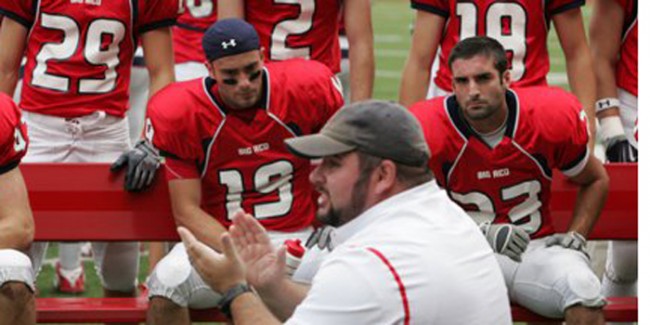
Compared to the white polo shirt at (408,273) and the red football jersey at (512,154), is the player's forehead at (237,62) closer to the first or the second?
the red football jersey at (512,154)

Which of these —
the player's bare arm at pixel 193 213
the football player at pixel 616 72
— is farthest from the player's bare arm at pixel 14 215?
the football player at pixel 616 72

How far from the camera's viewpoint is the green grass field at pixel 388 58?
24.9ft

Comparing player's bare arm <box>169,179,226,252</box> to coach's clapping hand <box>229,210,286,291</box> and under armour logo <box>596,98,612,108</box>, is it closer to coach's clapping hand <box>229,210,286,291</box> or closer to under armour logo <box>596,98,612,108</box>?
coach's clapping hand <box>229,210,286,291</box>

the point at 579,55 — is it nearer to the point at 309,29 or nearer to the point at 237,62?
the point at 309,29

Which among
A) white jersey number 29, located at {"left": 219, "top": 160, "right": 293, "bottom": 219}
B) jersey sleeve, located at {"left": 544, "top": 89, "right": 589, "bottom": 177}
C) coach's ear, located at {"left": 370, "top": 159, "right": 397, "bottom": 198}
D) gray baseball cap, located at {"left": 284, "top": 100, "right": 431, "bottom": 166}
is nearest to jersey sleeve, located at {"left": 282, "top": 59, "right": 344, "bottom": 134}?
white jersey number 29, located at {"left": 219, "top": 160, "right": 293, "bottom": 219}

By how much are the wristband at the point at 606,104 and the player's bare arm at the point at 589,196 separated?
0.65m

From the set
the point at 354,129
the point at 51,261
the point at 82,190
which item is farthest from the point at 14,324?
the point at 51,261

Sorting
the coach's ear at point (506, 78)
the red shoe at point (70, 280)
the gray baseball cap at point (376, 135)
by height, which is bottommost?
the red shoe at point (70, 280)

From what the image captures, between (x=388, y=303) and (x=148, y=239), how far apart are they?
7.41ft

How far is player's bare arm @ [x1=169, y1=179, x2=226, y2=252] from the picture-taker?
220 inches

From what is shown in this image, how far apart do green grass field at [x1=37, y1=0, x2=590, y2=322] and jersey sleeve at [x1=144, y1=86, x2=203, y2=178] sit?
179 centimetres

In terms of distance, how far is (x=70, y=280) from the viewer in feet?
23.8

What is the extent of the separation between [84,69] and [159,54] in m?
0.30

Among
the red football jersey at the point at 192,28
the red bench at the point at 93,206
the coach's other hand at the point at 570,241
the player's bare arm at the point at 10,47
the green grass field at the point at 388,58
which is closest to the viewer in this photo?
the coach's other hand at the point at 570,241
